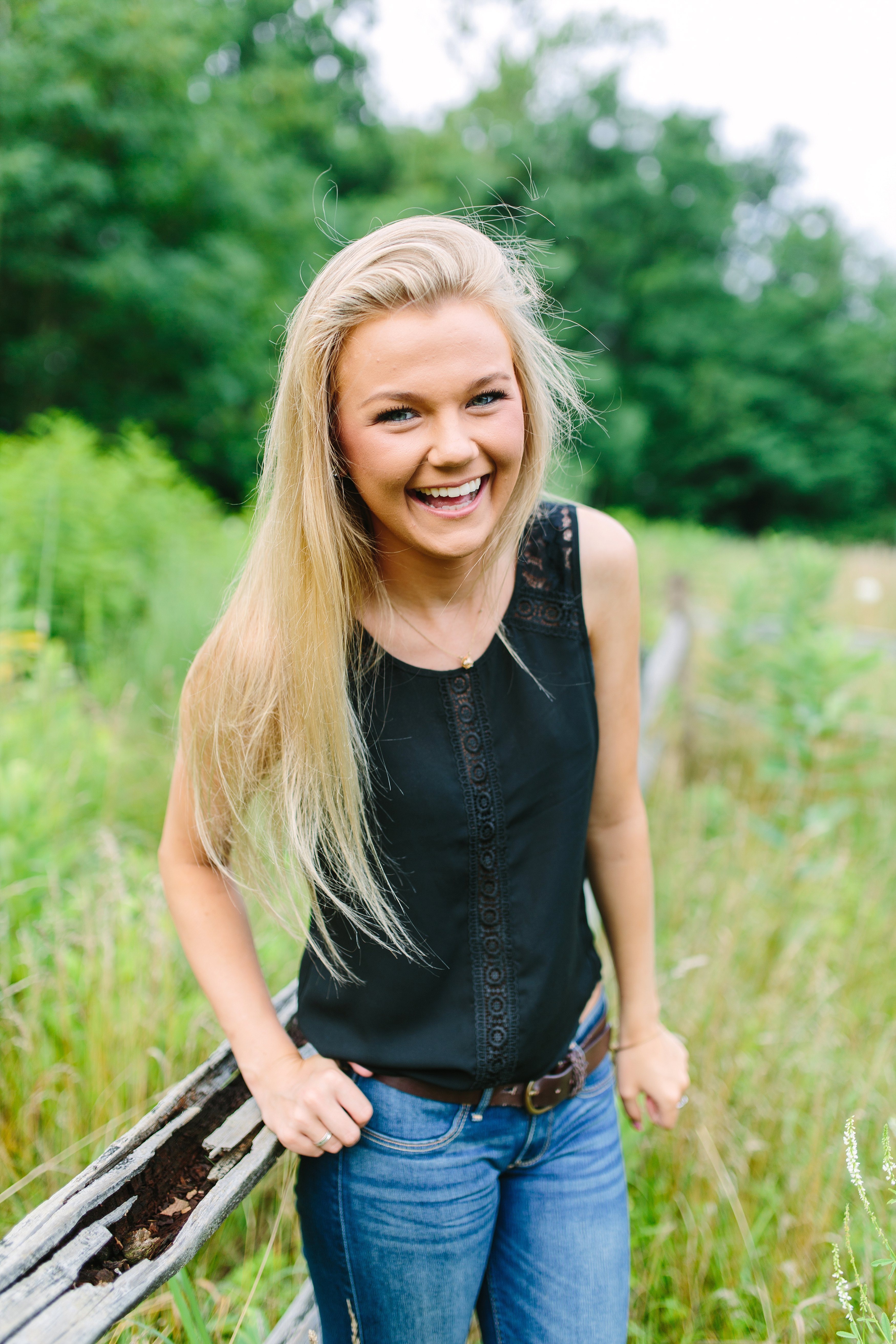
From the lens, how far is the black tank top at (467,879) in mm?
1241

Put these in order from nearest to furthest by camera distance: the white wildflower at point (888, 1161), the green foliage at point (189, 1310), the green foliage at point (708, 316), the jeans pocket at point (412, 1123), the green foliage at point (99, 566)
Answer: the white wildflower at point (888, 1161), the green foliage at point (189, 1310), the jeans pocket at point (412, 1123), the green foliage at point (99, 566), the green foliage at point (708, 316)

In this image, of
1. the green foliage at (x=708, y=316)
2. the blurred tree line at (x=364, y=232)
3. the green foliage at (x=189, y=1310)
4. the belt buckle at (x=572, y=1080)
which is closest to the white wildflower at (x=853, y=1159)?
the belt buckle at (x=572, y=1080)

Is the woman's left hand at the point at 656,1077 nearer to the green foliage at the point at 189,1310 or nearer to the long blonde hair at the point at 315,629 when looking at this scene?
the long blonde hair at the point at 315,629

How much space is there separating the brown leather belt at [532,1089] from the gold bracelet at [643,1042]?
0.16 meters

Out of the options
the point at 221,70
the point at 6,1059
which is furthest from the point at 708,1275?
the point at 221,70

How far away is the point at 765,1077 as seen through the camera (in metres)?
2.35

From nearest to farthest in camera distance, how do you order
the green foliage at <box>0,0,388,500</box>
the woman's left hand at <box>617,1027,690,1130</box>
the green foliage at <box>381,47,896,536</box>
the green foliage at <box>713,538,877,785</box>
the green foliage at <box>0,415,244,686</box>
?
the woman's left hand at <box>617,1027,690,1130</box>
the green foliage at <box>713,538,877,785</box>
the green foliage at <box>0,415,244,686</box>
the green foliage at <box>0,0,388,500</box>
the green foliage at <box>381,47,896,536</box>

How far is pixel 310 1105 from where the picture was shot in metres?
1.18

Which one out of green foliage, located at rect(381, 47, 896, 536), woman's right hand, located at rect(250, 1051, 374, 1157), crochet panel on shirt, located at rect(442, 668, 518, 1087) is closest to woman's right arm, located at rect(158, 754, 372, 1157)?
woman's right hand, located at rect(250, 1051, 374, 1157)

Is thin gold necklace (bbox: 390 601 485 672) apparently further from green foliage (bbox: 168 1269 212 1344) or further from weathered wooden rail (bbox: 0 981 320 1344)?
green foliage (bbox: 168 1269 212 1344)

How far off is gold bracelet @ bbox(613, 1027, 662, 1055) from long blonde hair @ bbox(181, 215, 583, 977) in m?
0.53

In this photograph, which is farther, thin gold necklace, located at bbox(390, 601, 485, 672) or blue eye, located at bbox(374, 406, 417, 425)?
thin gold necklace, located at bbox(390, 601, 485, 672)

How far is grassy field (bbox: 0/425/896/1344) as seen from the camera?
6.00 feet

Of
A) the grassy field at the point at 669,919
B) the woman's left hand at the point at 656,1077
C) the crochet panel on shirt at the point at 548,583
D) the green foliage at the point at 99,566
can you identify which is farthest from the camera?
the green foliage at the point at 99,566
